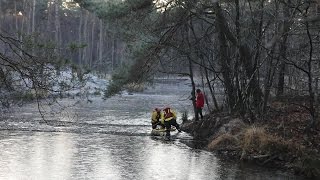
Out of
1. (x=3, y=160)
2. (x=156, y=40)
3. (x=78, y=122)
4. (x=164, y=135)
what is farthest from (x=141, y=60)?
(x=3, y=160)

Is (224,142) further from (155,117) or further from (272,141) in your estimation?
(155,117)

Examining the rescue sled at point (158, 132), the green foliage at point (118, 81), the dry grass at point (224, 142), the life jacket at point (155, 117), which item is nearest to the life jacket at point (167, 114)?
the life jacket at point (155, 117)

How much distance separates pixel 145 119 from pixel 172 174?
1396 centimetres

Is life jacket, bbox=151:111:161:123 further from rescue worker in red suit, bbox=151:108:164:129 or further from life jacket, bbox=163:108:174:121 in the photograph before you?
life jacket, bbox=163:108:174:121

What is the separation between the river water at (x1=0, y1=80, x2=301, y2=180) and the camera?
13.2 metres

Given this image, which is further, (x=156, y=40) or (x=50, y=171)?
(x=156, y=40)

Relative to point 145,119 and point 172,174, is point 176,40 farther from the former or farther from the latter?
point 172,174

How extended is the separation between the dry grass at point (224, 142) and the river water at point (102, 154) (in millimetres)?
927

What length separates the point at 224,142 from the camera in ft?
58.9

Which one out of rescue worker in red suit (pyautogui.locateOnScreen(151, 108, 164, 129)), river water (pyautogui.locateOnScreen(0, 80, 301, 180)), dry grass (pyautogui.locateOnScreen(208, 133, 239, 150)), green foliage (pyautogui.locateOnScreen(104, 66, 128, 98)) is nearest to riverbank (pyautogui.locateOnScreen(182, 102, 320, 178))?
dry grass (pyautogui.locateOnScreen(208, 133, 239, 150))

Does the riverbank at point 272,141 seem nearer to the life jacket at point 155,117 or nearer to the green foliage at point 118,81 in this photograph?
the life jacket at point 155,117

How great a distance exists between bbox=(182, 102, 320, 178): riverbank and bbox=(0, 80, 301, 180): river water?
72cm

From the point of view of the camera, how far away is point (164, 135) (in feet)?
68.4

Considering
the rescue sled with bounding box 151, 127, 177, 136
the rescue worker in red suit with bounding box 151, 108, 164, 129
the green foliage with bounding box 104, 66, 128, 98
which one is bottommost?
the rescue sled with bounding box 151, 127, 177, 136
